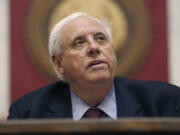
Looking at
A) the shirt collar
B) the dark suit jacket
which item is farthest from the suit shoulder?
the shirt collar

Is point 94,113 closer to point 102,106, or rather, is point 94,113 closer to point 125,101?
point 102,106

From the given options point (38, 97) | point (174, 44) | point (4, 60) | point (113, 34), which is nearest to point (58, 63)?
point (38, 97)

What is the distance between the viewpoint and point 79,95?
1776mm

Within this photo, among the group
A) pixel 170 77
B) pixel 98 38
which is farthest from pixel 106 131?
pixel 170 77

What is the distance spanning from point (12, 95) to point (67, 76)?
5.91ft

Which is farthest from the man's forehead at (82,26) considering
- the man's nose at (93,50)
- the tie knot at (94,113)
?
the tie knot at (94,113)

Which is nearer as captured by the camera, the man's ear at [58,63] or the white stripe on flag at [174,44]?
the man's ear at [58,63]

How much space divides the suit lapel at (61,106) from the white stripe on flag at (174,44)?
6.06 feet

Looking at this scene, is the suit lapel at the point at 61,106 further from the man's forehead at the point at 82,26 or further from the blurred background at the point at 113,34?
the blurred background at the point at 113,34

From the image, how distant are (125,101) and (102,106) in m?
0.13

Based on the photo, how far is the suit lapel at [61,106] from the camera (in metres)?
1.69

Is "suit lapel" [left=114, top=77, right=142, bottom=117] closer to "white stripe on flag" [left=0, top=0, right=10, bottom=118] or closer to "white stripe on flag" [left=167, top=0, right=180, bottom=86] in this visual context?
"white stripe on flag" [left=167, top=0, right=180, bottom=86]

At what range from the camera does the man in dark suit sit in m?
1.63

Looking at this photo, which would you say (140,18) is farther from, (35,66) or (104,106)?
(104,106)
